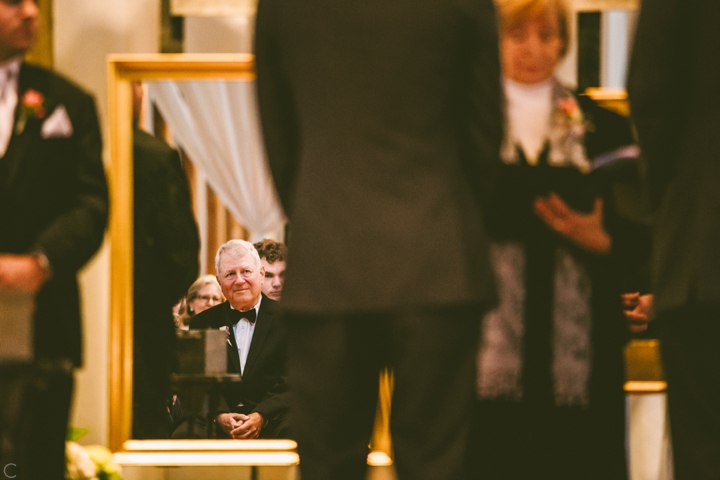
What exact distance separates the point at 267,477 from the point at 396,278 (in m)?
1.64

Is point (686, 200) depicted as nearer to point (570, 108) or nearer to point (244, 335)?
point (570, 108)

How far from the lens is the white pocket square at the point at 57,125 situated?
80.1 inches

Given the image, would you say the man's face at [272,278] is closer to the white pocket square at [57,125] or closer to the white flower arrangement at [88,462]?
the white flower arrangement at [88,462]

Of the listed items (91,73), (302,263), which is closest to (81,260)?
(302,263)

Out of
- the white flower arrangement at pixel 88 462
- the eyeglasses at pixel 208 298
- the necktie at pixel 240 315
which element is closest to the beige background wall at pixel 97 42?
the white flower arrangement at pixel 88 462

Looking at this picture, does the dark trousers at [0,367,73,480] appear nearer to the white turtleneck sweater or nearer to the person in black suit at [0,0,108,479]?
the person in black suit at [0,0,108,479]

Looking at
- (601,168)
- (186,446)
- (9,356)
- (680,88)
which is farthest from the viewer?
(186,446)

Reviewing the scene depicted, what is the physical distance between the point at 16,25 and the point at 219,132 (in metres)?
1.00

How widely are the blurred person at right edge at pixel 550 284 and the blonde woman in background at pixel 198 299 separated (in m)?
1.02

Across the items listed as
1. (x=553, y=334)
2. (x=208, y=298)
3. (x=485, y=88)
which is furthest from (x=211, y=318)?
(x=485, y=88)

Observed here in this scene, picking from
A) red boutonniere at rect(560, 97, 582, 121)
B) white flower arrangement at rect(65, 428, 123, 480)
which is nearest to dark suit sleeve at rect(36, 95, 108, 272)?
white flower arrangement at rect(65, 428, 123, 480)

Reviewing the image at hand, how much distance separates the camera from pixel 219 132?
9.79 ft

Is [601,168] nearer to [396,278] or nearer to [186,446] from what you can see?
[396,278]

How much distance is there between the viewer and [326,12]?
1.54 metres
